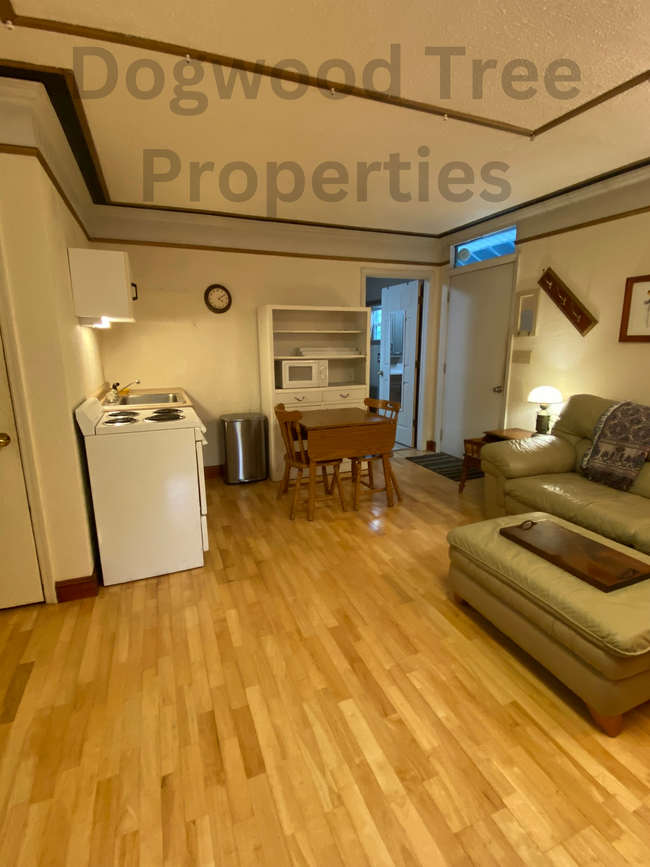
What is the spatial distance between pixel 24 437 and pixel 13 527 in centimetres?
48

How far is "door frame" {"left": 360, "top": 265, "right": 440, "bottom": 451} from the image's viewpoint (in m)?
4.80

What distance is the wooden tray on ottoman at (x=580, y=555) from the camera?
65.0 inches

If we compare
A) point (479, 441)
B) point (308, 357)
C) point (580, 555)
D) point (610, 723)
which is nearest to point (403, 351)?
point (308, 357)

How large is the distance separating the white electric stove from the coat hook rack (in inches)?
119

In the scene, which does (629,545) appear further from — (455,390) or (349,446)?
(455,390)

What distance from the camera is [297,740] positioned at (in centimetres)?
150

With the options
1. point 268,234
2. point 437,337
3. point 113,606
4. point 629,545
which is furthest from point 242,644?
point 437,337

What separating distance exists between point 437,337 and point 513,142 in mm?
2707

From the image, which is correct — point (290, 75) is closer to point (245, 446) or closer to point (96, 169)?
point (96, 169)

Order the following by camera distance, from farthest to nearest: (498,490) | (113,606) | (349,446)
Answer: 1. (349,446)
2. (498,490)
3. (113,606)

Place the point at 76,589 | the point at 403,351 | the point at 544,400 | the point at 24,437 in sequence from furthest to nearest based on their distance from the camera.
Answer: the point at 403,351 < the point at 544,400 < the point at 76,589 < the point at 24,437

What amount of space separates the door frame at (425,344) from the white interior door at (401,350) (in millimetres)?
85

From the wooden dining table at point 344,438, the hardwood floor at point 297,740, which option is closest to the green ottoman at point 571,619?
the hardwood floor at point 297,740

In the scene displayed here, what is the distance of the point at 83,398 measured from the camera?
105 inches
